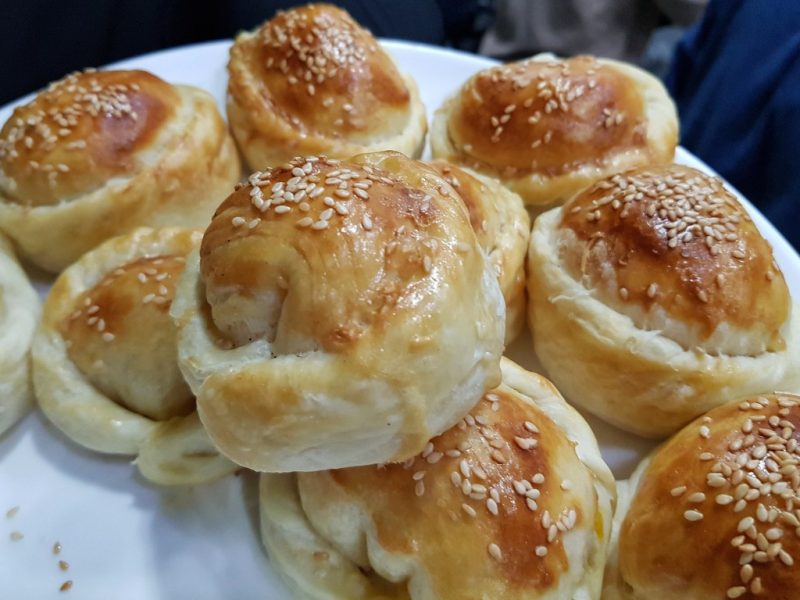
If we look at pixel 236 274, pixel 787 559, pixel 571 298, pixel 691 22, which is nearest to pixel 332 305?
pixel 236 274

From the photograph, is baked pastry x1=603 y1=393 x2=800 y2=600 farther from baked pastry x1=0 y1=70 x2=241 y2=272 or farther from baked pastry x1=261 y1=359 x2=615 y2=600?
baked pastry x1=0 y1=70 x2=241 y2=272

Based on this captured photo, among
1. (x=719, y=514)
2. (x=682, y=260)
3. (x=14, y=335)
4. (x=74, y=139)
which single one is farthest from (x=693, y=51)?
(x=14, y=335)

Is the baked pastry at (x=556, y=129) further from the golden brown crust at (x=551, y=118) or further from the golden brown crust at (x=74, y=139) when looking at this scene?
the golden brown crust at (x=74, y=139)

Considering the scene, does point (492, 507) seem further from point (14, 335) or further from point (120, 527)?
point (14, 335)

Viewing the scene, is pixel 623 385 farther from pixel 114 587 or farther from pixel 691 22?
pixel 691 22

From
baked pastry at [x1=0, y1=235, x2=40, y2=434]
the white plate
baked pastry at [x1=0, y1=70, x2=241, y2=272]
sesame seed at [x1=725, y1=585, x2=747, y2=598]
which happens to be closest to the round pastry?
the white plate

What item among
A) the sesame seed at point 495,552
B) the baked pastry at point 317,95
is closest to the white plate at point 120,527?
the sesame seed at point 495,552
